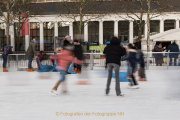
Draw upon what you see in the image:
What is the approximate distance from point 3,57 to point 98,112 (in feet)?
38.5

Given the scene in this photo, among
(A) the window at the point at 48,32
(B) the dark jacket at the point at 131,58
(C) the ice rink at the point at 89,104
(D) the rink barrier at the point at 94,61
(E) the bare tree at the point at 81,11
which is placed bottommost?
(C) the ice rink at the point at 89,104

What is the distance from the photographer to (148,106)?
21.4 feet

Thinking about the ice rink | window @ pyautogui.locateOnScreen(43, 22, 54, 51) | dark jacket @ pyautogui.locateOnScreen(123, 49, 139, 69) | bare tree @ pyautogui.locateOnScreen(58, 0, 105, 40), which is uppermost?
bare tree @ pyautogui.locateOnScreen(58, 0, 105, 40)

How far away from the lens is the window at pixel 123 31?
164ft

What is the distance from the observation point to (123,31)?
50.8 m

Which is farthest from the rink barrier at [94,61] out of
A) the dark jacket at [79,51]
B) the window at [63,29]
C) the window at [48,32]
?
the window at [63,29]

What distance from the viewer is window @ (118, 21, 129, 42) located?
5003cm

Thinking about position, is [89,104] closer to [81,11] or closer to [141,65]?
[141,65]

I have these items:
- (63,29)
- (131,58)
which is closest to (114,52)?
(131,58)

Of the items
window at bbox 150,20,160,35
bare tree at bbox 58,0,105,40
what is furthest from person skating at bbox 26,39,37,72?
window at bbox 150,20,160,35

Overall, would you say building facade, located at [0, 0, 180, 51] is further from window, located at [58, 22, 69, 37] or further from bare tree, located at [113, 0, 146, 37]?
bare tree, located at [113, 0, 146, 37]

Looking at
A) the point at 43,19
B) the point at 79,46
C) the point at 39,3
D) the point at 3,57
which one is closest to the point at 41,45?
the point at 43,19

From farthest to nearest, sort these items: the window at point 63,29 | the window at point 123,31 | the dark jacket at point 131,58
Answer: the window at point 63,29, the window at point 123,31, the dark jacket at point 131,58

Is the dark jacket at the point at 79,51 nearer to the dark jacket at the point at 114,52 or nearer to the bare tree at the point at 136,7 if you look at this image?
the dark jacket at the point at 114,52
